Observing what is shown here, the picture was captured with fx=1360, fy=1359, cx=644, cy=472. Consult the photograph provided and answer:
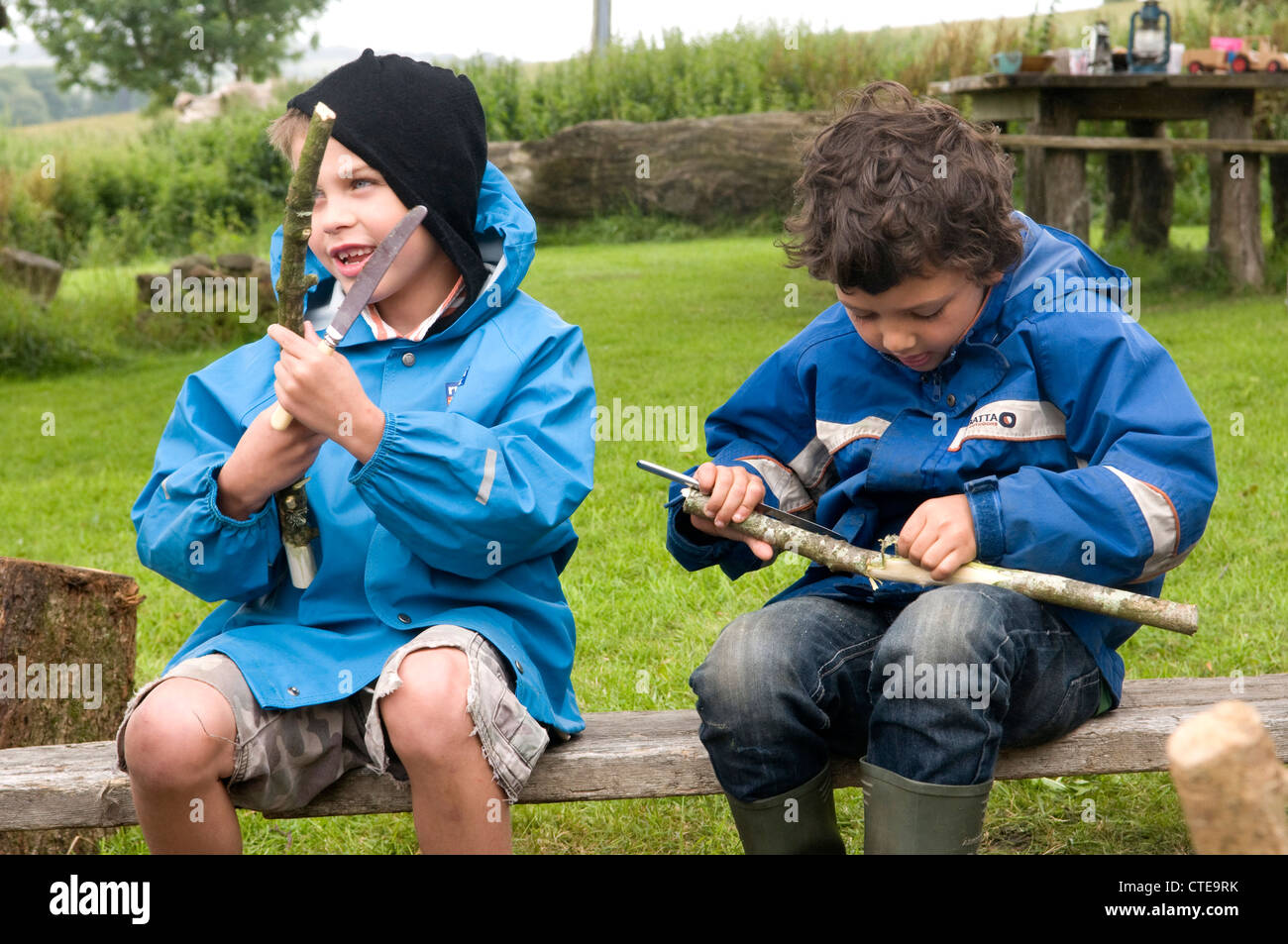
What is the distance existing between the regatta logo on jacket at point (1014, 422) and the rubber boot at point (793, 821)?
0.64 metres

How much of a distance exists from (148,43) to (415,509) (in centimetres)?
3371

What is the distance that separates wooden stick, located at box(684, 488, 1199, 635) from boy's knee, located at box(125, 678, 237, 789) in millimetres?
872

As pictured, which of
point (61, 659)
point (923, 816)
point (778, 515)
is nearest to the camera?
point (923, 816)

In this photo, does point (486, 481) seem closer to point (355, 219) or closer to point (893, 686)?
point (355, 219)

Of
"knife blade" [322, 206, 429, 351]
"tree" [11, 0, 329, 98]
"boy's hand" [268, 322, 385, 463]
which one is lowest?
"boy's hand" [268, 322, 385, 463]

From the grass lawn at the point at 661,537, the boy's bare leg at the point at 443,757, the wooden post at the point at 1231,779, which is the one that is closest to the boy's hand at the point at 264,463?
the boy's bare leg at the point at 443,757

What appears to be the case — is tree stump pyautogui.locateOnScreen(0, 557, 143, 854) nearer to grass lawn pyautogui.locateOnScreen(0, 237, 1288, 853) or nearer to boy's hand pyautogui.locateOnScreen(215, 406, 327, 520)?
grass lawn pyautogui.locateOnScreen(0, 237, 1288, 853)

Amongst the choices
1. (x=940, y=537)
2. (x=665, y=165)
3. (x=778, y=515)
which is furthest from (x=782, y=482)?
(x=665, y=165)

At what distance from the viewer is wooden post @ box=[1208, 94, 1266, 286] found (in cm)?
865

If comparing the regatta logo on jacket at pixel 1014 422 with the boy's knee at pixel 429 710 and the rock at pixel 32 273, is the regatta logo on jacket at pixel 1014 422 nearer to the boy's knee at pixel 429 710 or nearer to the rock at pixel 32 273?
the boy's knee at pixel 429 710

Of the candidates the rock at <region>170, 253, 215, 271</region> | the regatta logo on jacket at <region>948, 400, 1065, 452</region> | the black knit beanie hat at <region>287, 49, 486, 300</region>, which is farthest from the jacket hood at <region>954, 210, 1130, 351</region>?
the rock at <region>170, 253, 215, 271</region>

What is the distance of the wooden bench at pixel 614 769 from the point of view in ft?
7.86

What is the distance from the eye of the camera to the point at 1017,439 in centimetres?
236
